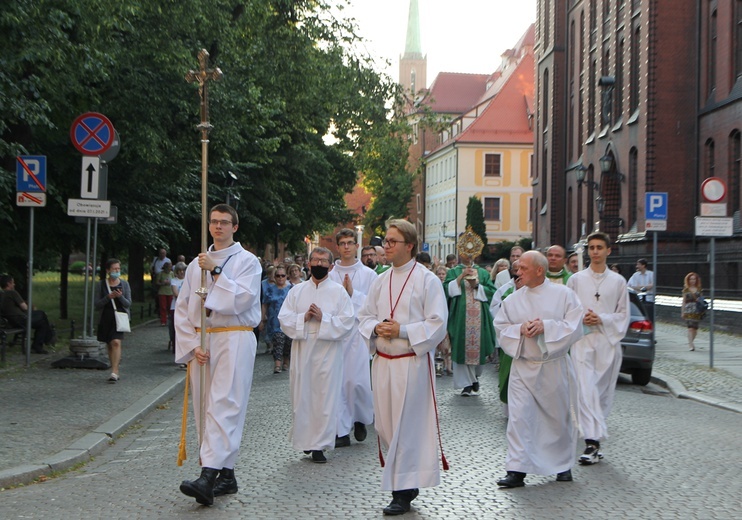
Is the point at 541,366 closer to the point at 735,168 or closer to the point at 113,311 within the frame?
the point at 113,311

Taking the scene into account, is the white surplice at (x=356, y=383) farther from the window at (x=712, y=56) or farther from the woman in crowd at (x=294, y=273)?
the window at (x=712, y=56)

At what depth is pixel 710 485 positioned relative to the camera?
323 inches

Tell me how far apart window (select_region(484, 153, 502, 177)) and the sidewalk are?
67.8 meters

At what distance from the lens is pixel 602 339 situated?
988 centimetres

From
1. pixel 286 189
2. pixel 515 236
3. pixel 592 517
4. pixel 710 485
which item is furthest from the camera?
pixel 515 236

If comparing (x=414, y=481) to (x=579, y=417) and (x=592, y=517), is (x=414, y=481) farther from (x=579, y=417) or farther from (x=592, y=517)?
(x=579, y=417)

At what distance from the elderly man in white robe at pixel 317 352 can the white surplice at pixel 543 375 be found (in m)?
1.69

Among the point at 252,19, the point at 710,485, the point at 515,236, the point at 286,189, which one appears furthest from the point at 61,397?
the point at 515,236

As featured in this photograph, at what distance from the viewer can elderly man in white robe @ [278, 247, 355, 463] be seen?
30.8ft

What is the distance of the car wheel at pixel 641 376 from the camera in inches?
658

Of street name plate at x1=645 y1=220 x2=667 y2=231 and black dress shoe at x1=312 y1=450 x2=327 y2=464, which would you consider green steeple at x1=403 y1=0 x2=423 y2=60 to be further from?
black dress shoe at x1=312 y1=450 x2=327 y2=464

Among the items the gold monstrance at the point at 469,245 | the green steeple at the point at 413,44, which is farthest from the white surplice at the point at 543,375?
the green steeple at the point at 413,44

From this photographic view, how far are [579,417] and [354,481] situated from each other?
2.28 m

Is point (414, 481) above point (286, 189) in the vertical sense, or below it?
below
